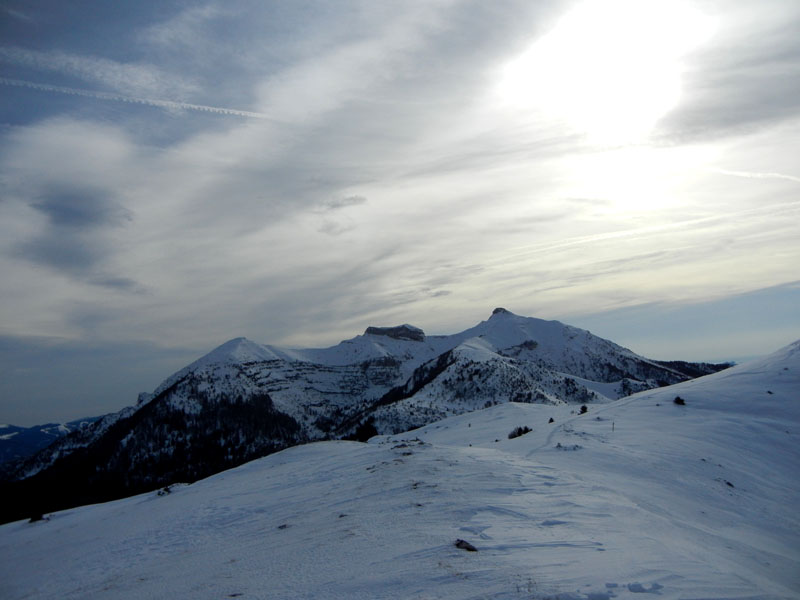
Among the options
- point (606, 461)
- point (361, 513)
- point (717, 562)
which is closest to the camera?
point (717, 562)

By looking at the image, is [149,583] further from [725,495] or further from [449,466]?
[725,495]

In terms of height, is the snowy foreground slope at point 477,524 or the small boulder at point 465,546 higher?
the small boulder at point 465,546

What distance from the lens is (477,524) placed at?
10.2 m

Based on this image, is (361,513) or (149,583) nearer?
(149,583)

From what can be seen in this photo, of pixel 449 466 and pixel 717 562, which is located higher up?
pixel 449 466

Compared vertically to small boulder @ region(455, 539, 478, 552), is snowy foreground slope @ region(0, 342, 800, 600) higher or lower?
lower

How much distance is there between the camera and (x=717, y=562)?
357 inches

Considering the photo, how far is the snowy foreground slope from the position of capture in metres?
7.83

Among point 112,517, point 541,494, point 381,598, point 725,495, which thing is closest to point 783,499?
point 725,495

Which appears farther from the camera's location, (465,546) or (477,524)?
(477,524)

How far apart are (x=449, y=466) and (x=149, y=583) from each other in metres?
8.86

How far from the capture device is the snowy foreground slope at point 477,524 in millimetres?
7828

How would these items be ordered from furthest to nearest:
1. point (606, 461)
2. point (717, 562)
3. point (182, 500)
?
point (182, 500) → point (606, 461) → point (717, 562)

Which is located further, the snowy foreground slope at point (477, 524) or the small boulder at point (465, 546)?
the small boulder at point (465, 546)
